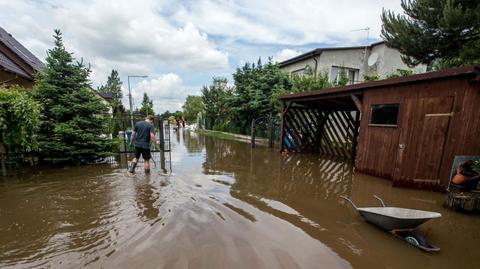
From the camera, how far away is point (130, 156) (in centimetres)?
1020

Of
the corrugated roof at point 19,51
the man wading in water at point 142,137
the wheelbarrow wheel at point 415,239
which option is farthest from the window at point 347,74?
the corrugated roof at point 19,51

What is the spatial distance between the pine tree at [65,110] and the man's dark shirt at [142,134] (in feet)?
7.08

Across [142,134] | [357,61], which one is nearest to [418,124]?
[142,134]

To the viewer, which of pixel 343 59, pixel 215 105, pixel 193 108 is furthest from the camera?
pixel 193 108

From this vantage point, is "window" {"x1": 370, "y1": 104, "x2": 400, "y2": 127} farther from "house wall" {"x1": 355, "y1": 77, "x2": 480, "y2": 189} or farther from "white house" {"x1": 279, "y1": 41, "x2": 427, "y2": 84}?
"white house" {"x1": 279, "y1": 41, "x2": 427, "y2": 84}

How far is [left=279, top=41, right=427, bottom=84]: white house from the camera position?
15.7 metres

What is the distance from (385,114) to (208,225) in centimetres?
627

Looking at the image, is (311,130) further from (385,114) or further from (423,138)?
(423,138)

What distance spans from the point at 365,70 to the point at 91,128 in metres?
17.1

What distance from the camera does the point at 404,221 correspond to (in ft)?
10.9

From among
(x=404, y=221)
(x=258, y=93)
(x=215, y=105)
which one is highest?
(x=258, y=93)

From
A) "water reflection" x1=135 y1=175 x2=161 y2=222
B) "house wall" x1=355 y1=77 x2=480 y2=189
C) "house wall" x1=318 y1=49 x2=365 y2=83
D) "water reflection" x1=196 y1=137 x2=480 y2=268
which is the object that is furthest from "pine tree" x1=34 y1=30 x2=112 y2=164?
"house wall" x1=318 y1=49 x2=365 y2=83

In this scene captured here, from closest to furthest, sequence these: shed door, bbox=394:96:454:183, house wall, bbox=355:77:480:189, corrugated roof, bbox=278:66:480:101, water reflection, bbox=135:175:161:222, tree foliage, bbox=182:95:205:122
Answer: water reflection, bbox=135:175:161:222 < corrugated roof, bbox=278:66:480:101 < house wall, bbox=355:77:480:189 < shed door, bbox=394:96:454:183 < tree foliage, bbox=182:95:205:122

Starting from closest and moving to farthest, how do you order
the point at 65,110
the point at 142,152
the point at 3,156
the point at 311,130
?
the point at 3,156 < the point at 142,152 < the point at 65,110 < the point at 311,130
